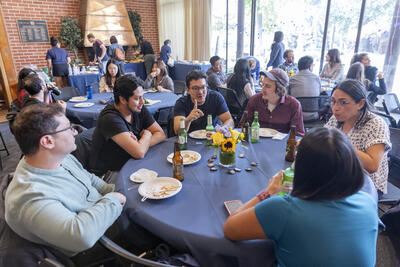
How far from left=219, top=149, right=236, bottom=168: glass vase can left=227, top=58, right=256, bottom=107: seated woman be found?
2285 mm

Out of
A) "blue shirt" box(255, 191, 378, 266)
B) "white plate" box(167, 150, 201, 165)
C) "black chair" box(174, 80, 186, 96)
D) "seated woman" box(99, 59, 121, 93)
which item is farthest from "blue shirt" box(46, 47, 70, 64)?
"blue shirt" box(255, 191, 378, 266)

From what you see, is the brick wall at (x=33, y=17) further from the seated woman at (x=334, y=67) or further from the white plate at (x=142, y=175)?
the white plate at (x=142, y=175)

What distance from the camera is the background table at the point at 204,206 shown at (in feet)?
3.32

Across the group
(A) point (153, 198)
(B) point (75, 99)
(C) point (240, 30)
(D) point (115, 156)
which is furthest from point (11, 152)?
(C) point (240, 30)

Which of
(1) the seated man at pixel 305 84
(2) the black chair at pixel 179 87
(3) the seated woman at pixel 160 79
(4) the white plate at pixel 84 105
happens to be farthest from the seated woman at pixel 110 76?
(1) the seated man at pixel 305 84

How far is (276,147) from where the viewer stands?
1.90 meters

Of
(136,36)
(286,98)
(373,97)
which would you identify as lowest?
(373,97)

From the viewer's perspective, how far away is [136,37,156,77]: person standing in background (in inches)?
306

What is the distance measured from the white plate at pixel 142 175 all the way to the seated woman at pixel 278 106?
130cm

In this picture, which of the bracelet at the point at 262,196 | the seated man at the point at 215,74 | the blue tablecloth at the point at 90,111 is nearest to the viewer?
the bracelet at the point at 262,196

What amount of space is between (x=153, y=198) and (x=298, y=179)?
0.70 metres

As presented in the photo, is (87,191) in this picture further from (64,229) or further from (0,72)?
(0,72)

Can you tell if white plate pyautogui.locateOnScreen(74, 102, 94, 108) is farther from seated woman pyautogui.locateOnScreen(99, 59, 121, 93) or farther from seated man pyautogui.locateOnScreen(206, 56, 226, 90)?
seated man pyautogui.locateOnScreen(206, 56, 226, 90)

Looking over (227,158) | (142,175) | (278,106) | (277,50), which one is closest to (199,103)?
(278,106)
